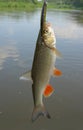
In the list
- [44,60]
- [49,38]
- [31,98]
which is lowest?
[31,98]

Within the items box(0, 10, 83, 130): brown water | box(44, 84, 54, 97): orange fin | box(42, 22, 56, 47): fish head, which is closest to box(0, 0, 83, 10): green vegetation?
box(0, 10, 83, 130): brown water

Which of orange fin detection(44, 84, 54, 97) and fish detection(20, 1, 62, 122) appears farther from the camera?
orange fin detection(44, 84, 54, 97)

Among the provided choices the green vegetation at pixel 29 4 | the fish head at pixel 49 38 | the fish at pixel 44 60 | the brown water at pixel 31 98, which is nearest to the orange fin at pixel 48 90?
the fish at pixel 44 60

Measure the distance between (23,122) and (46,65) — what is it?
6.50m

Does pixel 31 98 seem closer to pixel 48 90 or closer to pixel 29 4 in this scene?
pixel 48 90

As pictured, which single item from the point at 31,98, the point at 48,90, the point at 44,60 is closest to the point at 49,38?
the point at 44,60

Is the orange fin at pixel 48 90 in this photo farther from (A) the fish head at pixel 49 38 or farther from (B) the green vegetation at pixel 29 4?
(B) the green vegetation at pixel 29 4

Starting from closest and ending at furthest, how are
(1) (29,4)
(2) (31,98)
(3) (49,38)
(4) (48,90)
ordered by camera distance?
(3) (49,38) < (4) (48,90) < (2) (31,98) < (1) (29,4)

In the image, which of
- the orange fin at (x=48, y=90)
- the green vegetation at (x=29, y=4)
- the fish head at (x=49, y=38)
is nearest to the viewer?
the fish head at (x=49, y=38)

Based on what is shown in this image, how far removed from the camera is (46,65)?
2537mm

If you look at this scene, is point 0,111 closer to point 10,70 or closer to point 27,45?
point 10,70

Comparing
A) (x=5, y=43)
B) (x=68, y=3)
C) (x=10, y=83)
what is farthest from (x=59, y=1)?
(x=10, y=83)

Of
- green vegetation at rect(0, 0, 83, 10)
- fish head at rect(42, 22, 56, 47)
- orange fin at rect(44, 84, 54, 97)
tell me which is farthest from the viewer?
green vegetation at rect(0, 0, 83, 10)

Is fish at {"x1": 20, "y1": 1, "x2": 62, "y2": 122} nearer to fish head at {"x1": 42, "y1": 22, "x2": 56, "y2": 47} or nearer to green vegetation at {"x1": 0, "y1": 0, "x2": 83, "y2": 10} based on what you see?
fish head at {"x1": 42, "y1": 22, "x2": 56, "y2": 47}
